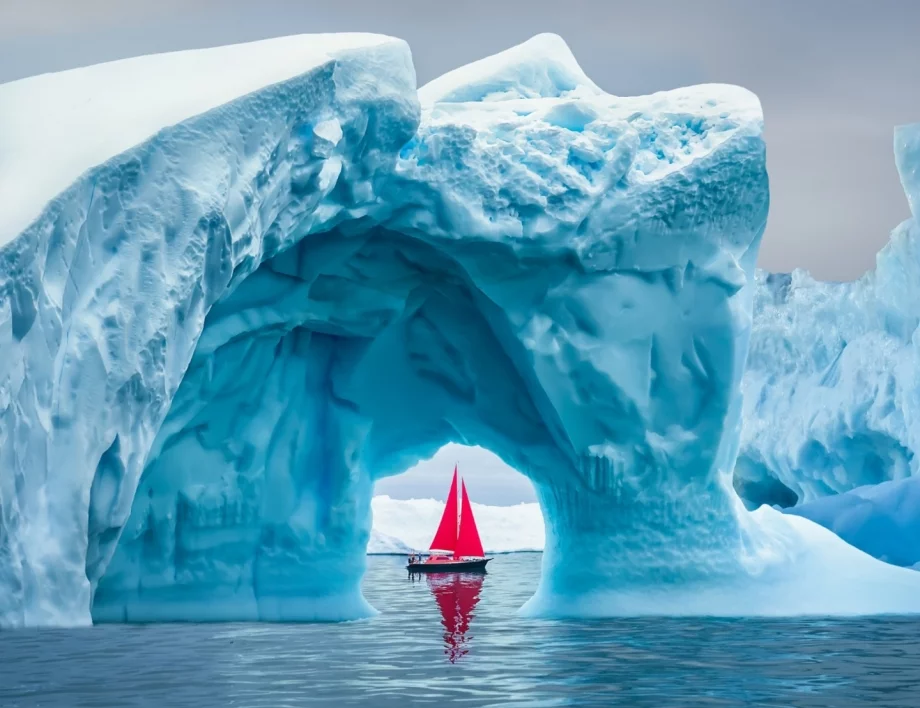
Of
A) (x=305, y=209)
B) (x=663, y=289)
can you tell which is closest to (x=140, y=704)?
(x=305, y=209)

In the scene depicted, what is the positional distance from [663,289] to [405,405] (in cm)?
300

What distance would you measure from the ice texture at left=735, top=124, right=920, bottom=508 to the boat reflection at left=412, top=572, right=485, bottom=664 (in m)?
6.58

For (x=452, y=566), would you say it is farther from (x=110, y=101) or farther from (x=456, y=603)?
(x=110, y=101)

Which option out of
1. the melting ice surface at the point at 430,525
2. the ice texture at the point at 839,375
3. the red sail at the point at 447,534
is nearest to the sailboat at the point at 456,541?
the red sail at the point at 447,534

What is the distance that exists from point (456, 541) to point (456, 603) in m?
10.1

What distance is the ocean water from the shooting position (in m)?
5.88

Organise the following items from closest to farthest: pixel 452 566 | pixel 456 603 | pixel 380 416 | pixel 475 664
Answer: pixel 475 664
pixel 380 416
pixel 456 603
pixel 452 566

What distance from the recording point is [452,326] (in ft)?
38.4

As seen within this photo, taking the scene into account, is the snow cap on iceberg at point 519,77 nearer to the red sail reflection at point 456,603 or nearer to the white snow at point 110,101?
the white snow at point 110,101

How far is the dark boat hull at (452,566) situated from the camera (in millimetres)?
25344

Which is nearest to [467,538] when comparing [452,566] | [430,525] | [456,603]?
[452,566]

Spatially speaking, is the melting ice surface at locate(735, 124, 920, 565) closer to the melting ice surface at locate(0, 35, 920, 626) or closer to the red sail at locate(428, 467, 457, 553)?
the red sail at locate(428, 467, 457, 553)

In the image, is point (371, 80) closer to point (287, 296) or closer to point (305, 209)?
point (305, 209)

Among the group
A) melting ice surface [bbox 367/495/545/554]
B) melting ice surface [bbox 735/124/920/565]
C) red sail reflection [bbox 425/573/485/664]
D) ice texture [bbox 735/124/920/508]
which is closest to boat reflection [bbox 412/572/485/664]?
red sail reflection [bbox 425/573/485/664]
